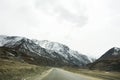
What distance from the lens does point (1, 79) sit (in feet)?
78.7

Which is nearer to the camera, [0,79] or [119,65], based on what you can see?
[0,79]

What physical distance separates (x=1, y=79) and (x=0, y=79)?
170mm

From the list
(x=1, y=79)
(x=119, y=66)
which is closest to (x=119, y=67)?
(x=119, y=66)

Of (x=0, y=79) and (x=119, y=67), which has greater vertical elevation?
(x=119, y=67)

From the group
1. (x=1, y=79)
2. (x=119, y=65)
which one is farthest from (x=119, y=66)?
(x=1, y=79)

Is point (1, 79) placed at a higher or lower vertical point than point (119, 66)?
lower

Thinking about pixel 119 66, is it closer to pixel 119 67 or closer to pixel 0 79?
pixel 119 67

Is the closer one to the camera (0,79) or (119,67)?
(0,79)

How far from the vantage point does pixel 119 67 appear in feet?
580

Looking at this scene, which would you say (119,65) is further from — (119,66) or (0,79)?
(0,79)

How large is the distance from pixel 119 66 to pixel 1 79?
539 ft

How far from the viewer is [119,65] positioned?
182m

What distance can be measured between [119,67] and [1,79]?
161406 millimetres

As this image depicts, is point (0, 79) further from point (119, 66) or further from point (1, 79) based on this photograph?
point (119, 66)
